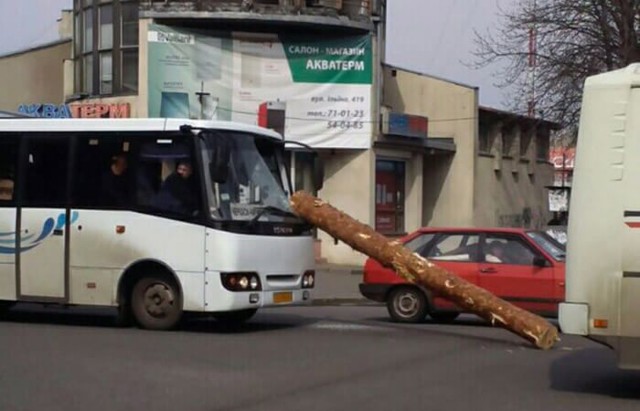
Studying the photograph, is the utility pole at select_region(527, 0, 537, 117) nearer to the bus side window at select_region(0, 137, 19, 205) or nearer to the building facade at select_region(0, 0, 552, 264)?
the building facade at select_region(0, 0, 552, 264)

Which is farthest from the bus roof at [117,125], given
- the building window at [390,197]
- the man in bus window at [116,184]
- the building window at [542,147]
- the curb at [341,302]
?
the building window at [542,147]

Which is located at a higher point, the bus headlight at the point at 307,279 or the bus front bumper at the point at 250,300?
the bus headlight at the point at 307,279

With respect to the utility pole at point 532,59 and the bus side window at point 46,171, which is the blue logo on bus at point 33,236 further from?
the utility pole at point 532,59

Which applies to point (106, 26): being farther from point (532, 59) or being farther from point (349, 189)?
point (532, 59)

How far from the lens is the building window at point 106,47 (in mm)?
34531

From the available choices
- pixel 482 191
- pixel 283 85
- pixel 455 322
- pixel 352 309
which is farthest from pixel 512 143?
pixel 455 322

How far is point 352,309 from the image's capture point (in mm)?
22281

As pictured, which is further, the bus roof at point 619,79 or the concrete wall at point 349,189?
the concrete wall at point 349,189

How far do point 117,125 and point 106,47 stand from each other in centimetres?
1984

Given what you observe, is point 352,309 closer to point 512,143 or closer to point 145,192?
point 145,192

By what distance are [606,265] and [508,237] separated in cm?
753

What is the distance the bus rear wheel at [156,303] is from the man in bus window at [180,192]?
1042 millimetres

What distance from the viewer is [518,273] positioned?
17.7 metres

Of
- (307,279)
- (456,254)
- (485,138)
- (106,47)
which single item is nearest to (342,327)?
(307,279)
